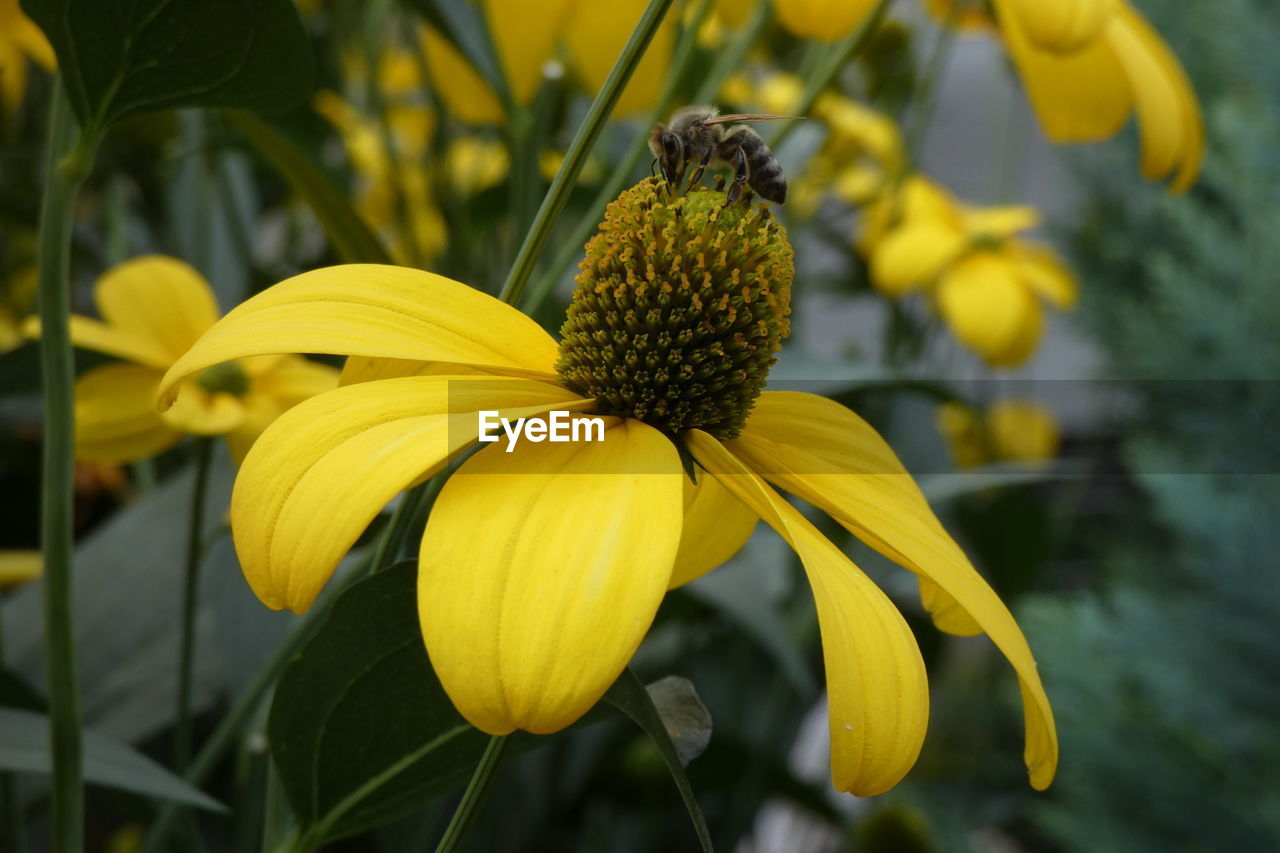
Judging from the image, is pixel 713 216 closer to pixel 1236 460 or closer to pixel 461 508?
pixel 461 508

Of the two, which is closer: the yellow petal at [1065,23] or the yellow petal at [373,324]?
the yellow petal at [373,324]

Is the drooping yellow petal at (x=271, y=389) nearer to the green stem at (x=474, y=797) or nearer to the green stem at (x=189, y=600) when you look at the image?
the green stem at (x=189, y=600)

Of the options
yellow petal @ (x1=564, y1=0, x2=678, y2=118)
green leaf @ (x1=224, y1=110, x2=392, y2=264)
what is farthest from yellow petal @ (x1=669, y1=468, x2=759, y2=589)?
yellow petal @ (x1=564, y1=0, x2=678, y2=118)

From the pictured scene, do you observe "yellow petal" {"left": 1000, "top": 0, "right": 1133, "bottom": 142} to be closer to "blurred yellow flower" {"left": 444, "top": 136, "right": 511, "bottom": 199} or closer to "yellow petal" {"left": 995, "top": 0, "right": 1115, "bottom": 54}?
"yellow petal" {"left": 995, "top": 0, "right": 1115, "bottom": 54}

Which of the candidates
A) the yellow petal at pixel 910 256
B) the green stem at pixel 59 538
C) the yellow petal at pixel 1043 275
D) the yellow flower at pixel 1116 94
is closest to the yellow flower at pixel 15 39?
the green stem at pixel 59 538

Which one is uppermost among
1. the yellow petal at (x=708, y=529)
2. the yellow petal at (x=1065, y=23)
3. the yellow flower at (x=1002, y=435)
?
the yellow petal at (x=1065, y=23)

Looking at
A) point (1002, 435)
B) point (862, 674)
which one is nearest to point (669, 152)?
point (862, 674)
